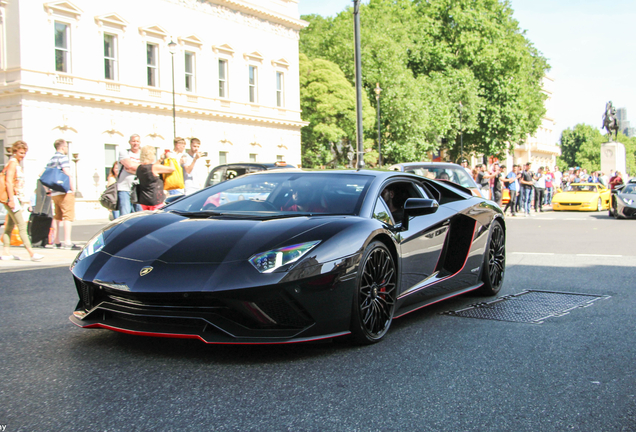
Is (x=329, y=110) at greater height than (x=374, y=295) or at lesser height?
greater

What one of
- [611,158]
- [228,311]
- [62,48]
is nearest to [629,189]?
[228,311]

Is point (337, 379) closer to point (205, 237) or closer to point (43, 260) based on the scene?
point (205, 237)

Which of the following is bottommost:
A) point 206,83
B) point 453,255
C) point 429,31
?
point 453,255

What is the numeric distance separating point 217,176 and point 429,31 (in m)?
34.9

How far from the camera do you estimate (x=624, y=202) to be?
21.6 metres

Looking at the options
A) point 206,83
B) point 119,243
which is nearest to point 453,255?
point 119,243

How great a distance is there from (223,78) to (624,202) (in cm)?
2436

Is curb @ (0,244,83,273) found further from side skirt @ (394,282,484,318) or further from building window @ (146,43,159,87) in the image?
building window @ (146,43,159,87)

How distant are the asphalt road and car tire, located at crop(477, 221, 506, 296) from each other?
984mm

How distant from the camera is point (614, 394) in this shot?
11.4 feet

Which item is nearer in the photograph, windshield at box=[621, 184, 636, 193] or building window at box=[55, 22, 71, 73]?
windshield at box=[621, 184, 636, 193]

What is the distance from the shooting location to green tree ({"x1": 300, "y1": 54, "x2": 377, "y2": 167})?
139 ft

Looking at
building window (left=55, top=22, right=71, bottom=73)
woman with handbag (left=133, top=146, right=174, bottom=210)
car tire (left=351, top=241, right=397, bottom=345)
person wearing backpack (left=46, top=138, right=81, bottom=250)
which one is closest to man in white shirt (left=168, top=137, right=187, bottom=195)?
woman with handbag (left=133, top=146, right=174, bottom=210)

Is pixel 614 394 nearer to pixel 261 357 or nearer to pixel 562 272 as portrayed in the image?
pixel 261 357
